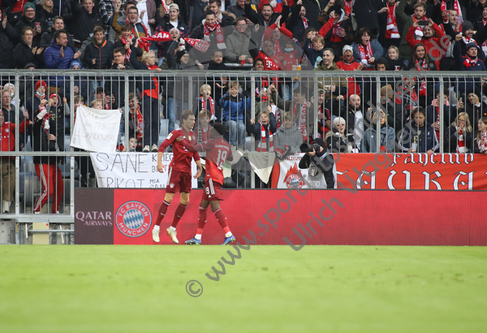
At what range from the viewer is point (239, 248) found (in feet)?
33.3

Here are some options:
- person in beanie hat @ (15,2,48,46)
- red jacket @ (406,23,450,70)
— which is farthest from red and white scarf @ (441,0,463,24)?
person in beanie hat @ (15,2,48,46)

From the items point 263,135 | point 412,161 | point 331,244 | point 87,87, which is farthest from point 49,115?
point 412,161

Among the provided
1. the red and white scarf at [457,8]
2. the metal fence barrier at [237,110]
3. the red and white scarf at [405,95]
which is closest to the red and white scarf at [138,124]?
the metal fence barrier at [237,110]

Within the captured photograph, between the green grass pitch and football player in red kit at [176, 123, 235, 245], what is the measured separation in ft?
6.17

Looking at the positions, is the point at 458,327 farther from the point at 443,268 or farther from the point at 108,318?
the point at 443,268

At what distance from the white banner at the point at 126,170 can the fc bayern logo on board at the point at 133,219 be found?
119 centimetres

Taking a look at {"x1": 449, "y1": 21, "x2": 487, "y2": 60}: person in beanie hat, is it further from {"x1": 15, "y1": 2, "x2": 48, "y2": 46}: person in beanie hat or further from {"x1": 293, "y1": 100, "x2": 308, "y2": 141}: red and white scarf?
{"x1": 15, "y1": 2, "x2": 48, "y2": 46}: person in beanie hat

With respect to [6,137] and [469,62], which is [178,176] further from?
[469,62]

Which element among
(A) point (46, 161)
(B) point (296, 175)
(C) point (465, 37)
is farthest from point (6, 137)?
(C) point (465, 37)

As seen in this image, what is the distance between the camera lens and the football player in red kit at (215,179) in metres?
10.8

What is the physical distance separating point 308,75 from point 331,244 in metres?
3.85

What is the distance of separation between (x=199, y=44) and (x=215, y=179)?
15.5 feet

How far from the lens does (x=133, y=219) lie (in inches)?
452

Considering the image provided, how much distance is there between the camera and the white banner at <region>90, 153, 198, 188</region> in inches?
494
